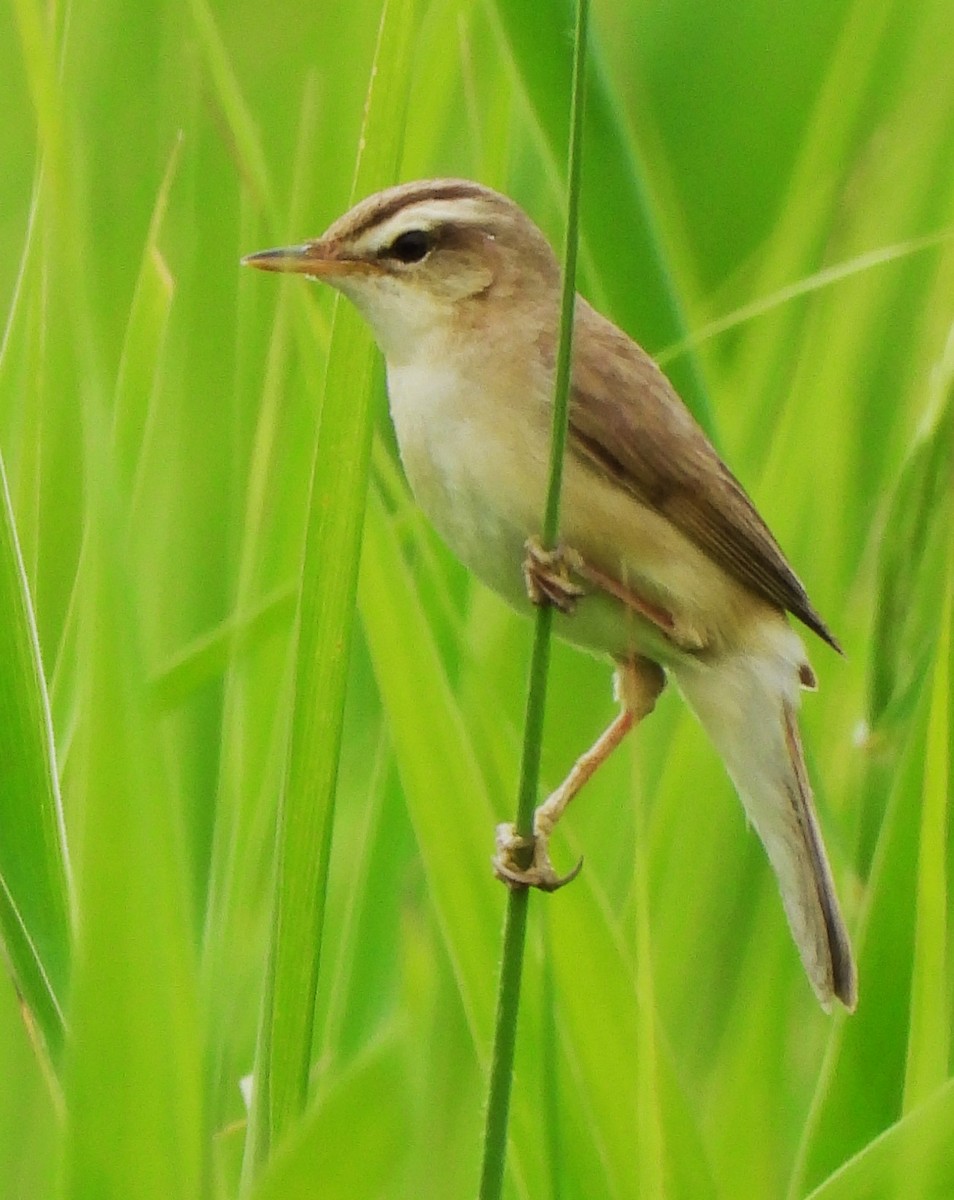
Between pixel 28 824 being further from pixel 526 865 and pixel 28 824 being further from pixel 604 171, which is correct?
pixel 604 171

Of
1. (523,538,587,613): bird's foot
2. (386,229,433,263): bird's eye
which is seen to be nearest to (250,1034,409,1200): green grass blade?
(523,538,587,613): bird's foot

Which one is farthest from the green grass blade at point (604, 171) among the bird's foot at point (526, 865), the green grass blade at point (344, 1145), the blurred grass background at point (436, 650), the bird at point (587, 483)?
the green grass blade at point (344, 1145)

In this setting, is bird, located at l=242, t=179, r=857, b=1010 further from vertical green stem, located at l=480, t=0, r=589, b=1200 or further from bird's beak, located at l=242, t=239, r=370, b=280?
vertical green stem, located at l=480, t=0, r=589, b=1200

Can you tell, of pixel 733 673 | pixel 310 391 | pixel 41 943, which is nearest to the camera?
pixel 41 943

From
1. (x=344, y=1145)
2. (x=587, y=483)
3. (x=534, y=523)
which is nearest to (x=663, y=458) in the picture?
(x=587, y=483)

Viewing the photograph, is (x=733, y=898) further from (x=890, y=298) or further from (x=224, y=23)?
(x=224, y=23)

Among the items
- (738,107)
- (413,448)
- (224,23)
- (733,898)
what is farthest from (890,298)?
(224,23)
